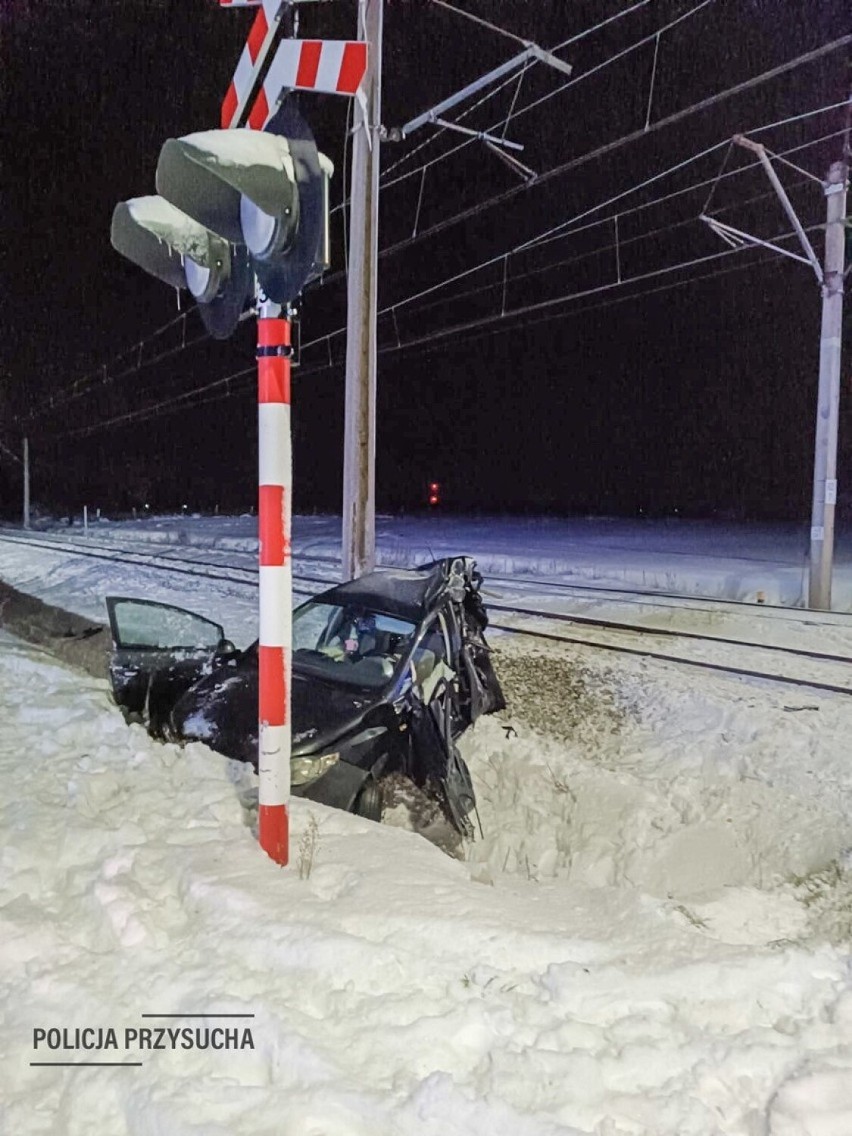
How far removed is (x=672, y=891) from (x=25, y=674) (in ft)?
17.3

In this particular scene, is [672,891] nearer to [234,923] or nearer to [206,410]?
[234,923]

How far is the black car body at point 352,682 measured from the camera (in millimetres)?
4785

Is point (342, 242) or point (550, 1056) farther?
point (342, 242)

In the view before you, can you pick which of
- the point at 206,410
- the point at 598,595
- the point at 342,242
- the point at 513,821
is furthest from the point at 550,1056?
the point at 206,410

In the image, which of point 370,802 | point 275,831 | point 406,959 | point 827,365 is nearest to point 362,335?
point 370,802

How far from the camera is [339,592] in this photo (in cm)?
637

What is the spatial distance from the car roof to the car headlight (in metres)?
1.39

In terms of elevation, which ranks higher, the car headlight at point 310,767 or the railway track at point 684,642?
the car headlight at point 310,767

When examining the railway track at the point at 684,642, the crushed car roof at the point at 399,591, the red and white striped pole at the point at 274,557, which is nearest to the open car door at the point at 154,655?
the crushed car roof at the point at 399,591

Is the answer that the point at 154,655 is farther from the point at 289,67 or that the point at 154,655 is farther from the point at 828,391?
the point at 828,391

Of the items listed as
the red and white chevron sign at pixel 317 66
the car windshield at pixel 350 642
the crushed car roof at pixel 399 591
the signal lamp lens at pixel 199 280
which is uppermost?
the red and white chevron sign at pixel 317 66

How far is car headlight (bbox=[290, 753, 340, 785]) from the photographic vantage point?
178 inches

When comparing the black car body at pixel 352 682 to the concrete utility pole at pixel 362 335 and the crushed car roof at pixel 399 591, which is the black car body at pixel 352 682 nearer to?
the crushed car roof at pixel 399 591

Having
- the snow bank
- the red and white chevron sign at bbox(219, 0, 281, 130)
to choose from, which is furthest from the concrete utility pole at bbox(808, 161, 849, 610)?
the red and white chevron sign at bbox(219, 0, 281, 130)
